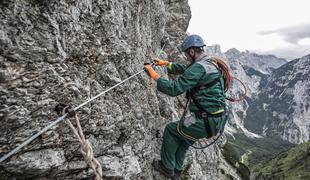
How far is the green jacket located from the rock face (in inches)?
78.1

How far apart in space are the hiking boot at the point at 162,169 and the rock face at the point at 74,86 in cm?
26

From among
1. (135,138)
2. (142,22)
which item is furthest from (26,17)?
(142,22)

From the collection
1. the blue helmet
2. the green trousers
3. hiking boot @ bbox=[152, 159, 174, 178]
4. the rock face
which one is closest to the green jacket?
the blue helmet

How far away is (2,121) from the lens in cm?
700

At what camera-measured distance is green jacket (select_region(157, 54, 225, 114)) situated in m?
9.56

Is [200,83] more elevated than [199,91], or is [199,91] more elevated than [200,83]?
[200,83]

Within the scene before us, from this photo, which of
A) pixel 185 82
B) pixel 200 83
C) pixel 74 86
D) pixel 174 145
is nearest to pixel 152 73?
pixel 185 82

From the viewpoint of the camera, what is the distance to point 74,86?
Result: 8.61 meters

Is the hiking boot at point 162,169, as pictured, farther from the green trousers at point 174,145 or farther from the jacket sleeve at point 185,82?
the jacket sleeve at point 185,82

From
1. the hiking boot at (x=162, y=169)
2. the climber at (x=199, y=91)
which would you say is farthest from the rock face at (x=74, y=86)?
the climber at (x=199, y=91)

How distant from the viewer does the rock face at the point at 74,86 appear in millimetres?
7070

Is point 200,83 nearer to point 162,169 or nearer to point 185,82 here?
point 185,82

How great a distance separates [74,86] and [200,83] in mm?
3987

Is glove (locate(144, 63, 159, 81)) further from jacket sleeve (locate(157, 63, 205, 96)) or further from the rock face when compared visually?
the rock face
